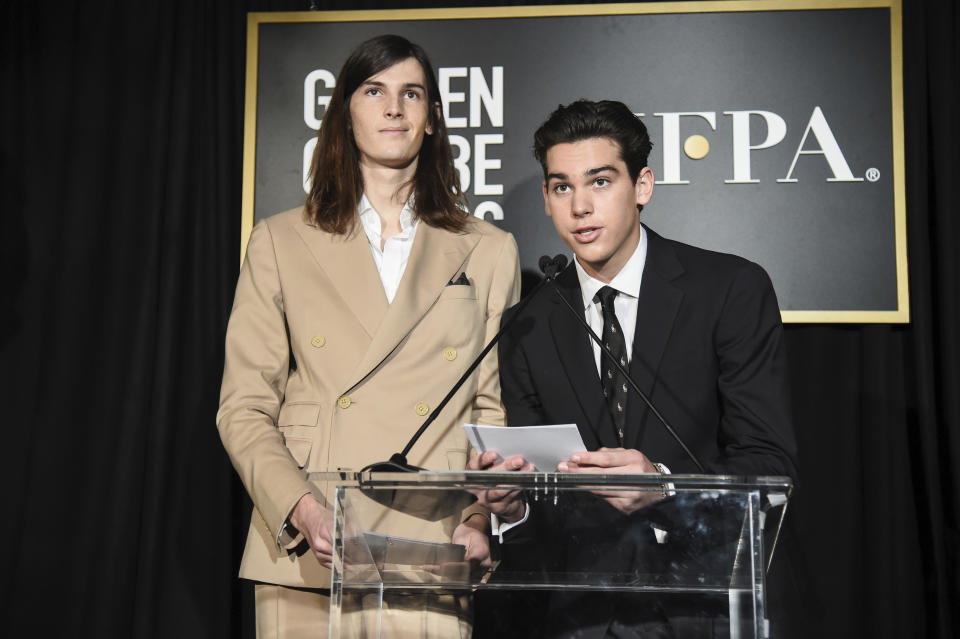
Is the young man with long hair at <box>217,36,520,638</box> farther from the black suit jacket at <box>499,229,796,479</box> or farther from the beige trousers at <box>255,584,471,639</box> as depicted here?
the beige trousers at <box>255,584,471,639</box>

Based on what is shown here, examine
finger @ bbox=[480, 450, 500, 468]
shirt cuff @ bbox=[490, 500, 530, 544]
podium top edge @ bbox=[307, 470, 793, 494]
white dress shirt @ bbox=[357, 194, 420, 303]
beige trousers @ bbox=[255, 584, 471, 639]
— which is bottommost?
beige trousers @ bbox=[255, 584, 471, 639]

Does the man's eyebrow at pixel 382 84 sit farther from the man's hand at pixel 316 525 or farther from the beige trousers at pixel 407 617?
the beige trousers at pixel 407 617

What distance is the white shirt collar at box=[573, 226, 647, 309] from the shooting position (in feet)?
8.02

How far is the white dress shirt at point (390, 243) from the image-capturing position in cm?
251

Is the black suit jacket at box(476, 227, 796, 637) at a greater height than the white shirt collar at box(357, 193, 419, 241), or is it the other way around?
the white shirt collar at box(357, 193, 419, 241)

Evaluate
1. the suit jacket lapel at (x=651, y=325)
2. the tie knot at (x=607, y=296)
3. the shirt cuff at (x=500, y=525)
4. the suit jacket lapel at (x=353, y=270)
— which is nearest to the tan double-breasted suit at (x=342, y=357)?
the suit jacket lapel at (x=353, y=270)

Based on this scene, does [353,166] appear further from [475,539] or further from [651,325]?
[475,539]

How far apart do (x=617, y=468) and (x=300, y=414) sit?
802mm

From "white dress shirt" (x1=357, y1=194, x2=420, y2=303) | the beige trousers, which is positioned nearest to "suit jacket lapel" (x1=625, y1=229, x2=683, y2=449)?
"white dress shirt" (x1=357, y1=194, x2=420, y2=303)

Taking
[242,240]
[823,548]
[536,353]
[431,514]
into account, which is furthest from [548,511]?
[242,240]

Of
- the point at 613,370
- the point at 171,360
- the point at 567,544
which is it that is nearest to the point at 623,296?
the point at 613,370

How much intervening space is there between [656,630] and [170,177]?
2375 millimetres

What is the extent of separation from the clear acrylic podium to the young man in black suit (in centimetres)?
43

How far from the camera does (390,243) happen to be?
255cm
